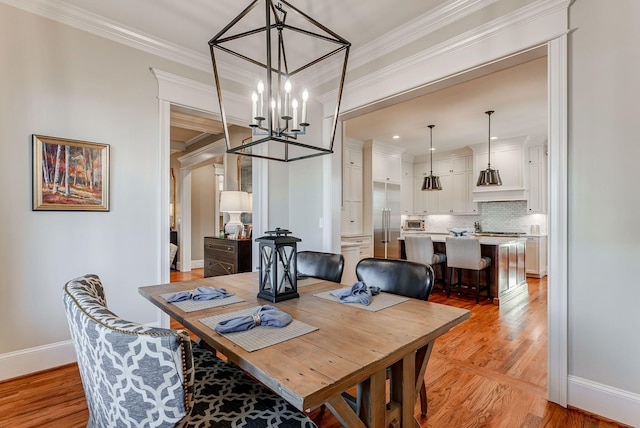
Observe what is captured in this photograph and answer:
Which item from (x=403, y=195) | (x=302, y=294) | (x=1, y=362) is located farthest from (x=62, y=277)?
(x=403, y=195)

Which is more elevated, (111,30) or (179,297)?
(111,30)

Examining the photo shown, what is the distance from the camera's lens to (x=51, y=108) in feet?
7.68

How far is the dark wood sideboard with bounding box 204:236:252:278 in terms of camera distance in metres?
3.99

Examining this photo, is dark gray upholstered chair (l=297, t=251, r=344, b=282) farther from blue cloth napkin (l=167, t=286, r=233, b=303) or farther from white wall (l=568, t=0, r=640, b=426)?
white wall (l=568, t=0, r=640, b=426)

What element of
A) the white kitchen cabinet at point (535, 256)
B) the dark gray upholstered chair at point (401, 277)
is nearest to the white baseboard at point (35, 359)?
the dark gray upholstered chair at point (401, 277)

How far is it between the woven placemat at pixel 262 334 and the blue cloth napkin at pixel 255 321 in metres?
0.01

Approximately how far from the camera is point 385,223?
6.43 metres

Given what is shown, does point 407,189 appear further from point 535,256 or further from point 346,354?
Result: point 346,354

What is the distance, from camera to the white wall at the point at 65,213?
2205 millimetres

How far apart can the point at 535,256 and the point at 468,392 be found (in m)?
5.01

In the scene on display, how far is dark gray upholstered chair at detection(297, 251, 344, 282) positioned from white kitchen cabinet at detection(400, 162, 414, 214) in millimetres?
5530

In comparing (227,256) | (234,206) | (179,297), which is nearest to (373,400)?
(179,297)

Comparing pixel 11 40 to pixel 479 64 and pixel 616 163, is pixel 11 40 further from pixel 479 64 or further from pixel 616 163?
pixel 616 163

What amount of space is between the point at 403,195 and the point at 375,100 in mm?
4917
